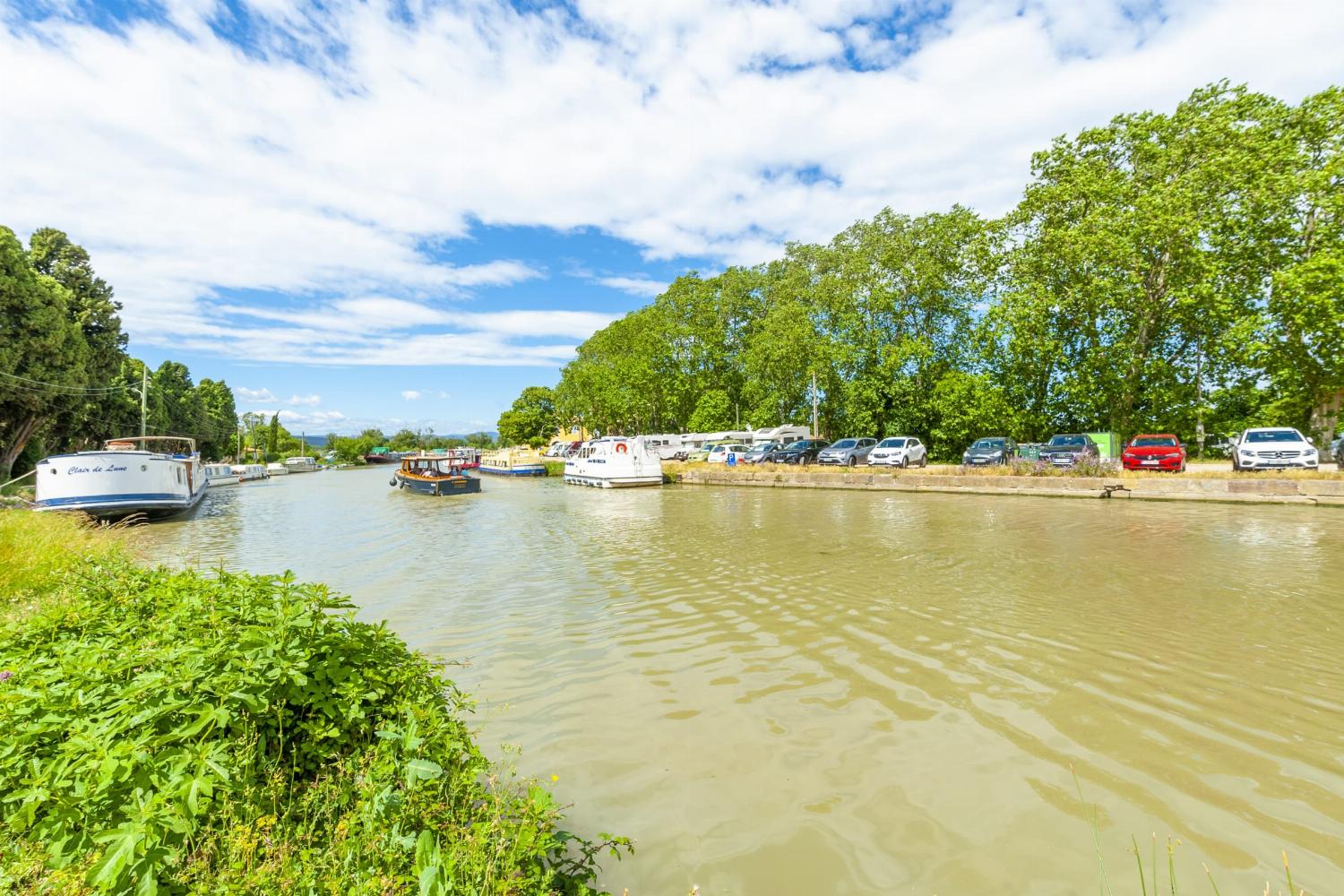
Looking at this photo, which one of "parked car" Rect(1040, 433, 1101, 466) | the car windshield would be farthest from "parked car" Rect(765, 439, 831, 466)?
the car windshield

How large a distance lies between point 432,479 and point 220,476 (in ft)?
111

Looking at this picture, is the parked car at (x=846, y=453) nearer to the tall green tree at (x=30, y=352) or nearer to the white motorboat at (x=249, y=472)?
the tall green tree at (x=30, y=352)

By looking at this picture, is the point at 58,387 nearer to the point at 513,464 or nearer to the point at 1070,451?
the point at 513,464

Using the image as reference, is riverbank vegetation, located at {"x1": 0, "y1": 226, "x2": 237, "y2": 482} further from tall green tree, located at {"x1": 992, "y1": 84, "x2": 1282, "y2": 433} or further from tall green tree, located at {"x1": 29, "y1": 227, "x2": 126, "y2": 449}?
tall green tree, located at {"x1": 992, "y1": 84, "x2": 1282, "y2": 433}

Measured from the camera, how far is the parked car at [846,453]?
31906 millimetres

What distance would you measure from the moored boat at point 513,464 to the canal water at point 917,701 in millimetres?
40009

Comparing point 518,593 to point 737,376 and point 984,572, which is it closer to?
point 984,572

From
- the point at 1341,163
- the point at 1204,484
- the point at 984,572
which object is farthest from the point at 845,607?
the point at 1341,163

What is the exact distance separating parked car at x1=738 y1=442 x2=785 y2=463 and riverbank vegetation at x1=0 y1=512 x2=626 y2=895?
34328 millimetres

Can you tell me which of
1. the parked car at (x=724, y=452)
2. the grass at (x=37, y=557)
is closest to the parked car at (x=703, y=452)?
the parked car at (x=724, y=452)

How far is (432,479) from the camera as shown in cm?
3319

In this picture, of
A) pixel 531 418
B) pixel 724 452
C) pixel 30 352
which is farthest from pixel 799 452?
pixel 531 418

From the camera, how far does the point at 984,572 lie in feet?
33.4

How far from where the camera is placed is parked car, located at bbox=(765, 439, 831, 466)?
34616mm
